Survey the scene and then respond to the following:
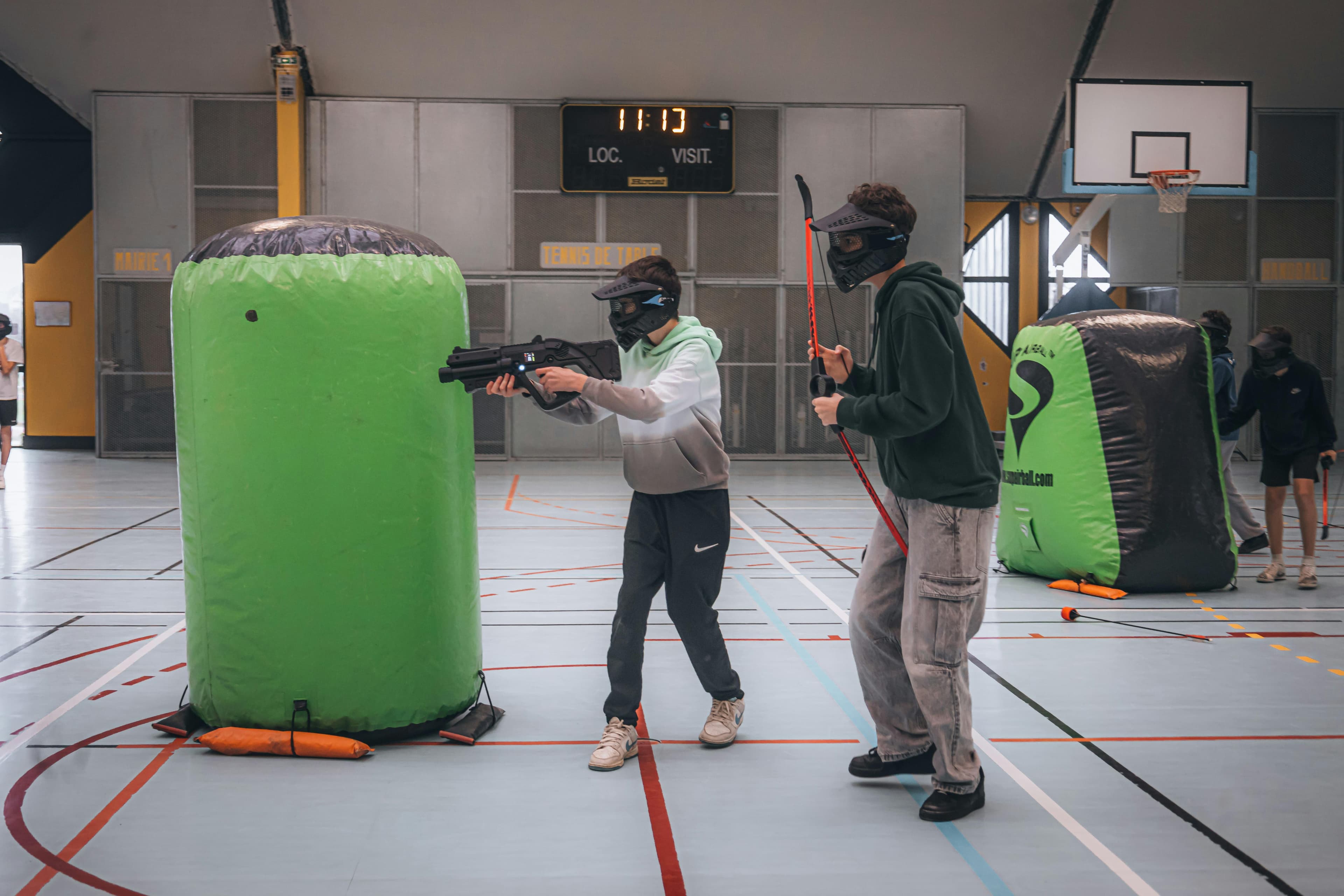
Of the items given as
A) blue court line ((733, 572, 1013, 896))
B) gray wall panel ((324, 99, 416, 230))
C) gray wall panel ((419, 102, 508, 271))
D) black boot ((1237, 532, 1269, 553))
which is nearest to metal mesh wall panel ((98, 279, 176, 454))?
gray wall panel ((324, 99, 416, 230))

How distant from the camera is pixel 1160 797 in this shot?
337 centimetres

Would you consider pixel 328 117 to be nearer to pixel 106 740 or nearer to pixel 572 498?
pixel 572 498

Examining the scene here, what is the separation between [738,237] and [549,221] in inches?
115

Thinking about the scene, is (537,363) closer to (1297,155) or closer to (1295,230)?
(1295,230)

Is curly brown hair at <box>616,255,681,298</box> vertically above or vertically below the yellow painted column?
below

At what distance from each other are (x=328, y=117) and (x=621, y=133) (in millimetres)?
4356

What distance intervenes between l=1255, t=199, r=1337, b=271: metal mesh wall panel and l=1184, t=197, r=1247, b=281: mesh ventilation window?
264mm

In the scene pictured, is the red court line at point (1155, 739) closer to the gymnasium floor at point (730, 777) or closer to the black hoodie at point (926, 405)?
the gymnasium floor at point (730, 777)

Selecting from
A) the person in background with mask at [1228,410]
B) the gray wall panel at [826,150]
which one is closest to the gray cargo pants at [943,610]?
the person in background with mask at [1228,410]

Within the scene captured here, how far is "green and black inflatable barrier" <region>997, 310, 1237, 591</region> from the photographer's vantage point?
6.39m

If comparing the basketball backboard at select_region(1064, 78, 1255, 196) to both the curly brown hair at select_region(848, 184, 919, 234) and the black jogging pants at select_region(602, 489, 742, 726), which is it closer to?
the curly brown hair at select_region(848, 184, 919, 234)

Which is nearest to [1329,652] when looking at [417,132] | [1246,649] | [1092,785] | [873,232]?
[1246,649]

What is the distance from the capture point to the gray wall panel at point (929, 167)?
53.3ft

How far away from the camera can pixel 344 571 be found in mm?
3650
